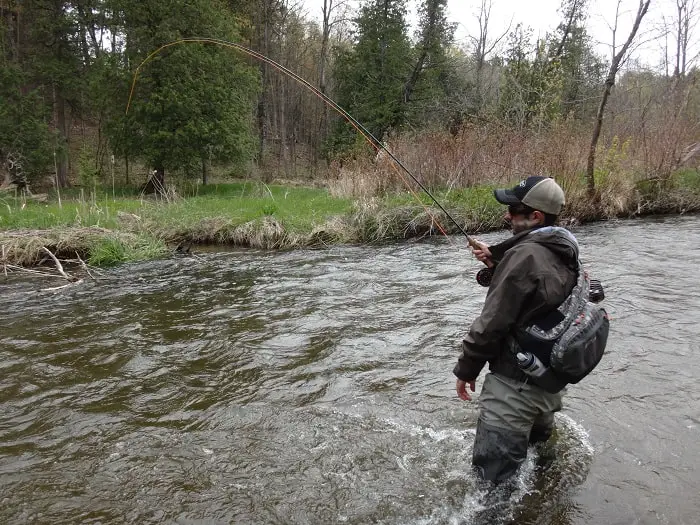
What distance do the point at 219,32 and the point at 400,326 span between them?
17.7 meters

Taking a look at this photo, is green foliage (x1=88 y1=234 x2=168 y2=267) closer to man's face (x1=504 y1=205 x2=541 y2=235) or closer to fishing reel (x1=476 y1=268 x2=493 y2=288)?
fishing reel (x1=476 y1=268 x2=493 y2=288)

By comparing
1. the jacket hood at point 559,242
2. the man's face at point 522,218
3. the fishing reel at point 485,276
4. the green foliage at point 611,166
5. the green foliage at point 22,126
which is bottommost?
the fishing reel at point 485,276

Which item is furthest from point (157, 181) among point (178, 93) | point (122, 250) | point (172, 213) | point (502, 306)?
point (502, 306)

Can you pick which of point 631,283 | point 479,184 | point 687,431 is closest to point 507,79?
point 479,184

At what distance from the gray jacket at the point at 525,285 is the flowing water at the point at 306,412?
1.04 m

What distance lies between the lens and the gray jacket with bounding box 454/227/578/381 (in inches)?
93.9

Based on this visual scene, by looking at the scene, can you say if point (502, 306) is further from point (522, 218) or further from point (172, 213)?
point (172, 213)

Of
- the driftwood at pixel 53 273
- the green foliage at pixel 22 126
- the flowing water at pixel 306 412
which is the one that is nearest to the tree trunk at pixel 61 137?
the green foliage at pixel 22 126

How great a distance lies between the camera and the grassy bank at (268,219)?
30.9 ft

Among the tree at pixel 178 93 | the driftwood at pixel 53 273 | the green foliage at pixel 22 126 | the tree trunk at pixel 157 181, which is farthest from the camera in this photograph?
the tree trunk at pixel 157 181

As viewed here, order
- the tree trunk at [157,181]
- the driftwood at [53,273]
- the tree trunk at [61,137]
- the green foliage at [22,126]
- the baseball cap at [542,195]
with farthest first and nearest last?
the tree trunk at [61,137], the tree trunk at [157,181], the green foliage at [22,126], the driftwood at [53,273], the baseball cap at [542,195]

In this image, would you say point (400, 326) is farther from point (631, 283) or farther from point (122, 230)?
point (122, 230)

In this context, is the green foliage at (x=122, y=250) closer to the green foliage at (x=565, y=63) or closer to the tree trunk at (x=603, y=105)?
the tree trunk at (x=603, y=105)

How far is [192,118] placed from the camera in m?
18.8
